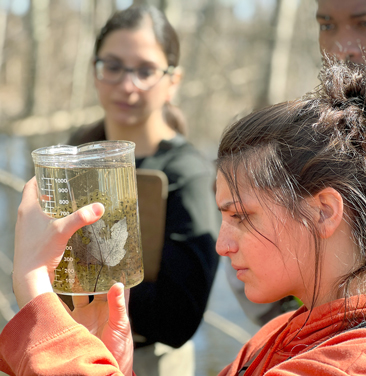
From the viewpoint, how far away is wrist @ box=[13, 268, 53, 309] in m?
0.96

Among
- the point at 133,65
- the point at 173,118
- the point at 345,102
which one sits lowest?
the point at 173,118

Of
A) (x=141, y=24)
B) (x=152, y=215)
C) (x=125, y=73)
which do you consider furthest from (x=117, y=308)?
(x=141, y=24)

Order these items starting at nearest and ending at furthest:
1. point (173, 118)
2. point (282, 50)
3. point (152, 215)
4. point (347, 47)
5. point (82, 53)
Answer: point (347, 47), point (152, 215), point (173, 118), point (82, 53), point (282, 50)

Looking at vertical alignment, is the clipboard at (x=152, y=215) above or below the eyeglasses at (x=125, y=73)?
below

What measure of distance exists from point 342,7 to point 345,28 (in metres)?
0.07

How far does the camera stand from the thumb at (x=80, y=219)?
2.98ft

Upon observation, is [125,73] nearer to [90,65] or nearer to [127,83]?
[127,83]

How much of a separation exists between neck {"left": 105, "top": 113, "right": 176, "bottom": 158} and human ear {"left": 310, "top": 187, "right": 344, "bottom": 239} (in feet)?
3.30

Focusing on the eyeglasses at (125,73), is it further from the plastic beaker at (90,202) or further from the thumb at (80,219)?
the thumb at (80,219)

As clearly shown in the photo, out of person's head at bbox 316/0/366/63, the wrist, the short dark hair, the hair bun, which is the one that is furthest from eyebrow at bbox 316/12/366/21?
the wrist

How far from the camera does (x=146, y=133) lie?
1.92 metres

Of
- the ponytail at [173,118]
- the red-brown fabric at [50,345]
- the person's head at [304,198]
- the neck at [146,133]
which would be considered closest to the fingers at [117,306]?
the red-brown fabric at [50,345]

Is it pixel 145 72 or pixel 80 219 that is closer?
pixel 80 219

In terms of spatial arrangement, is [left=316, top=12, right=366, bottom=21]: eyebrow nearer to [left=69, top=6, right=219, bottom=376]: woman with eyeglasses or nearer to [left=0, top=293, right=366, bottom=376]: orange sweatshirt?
[left=69, top=6, right=219, bottom=376]: woman with eyeglasses
